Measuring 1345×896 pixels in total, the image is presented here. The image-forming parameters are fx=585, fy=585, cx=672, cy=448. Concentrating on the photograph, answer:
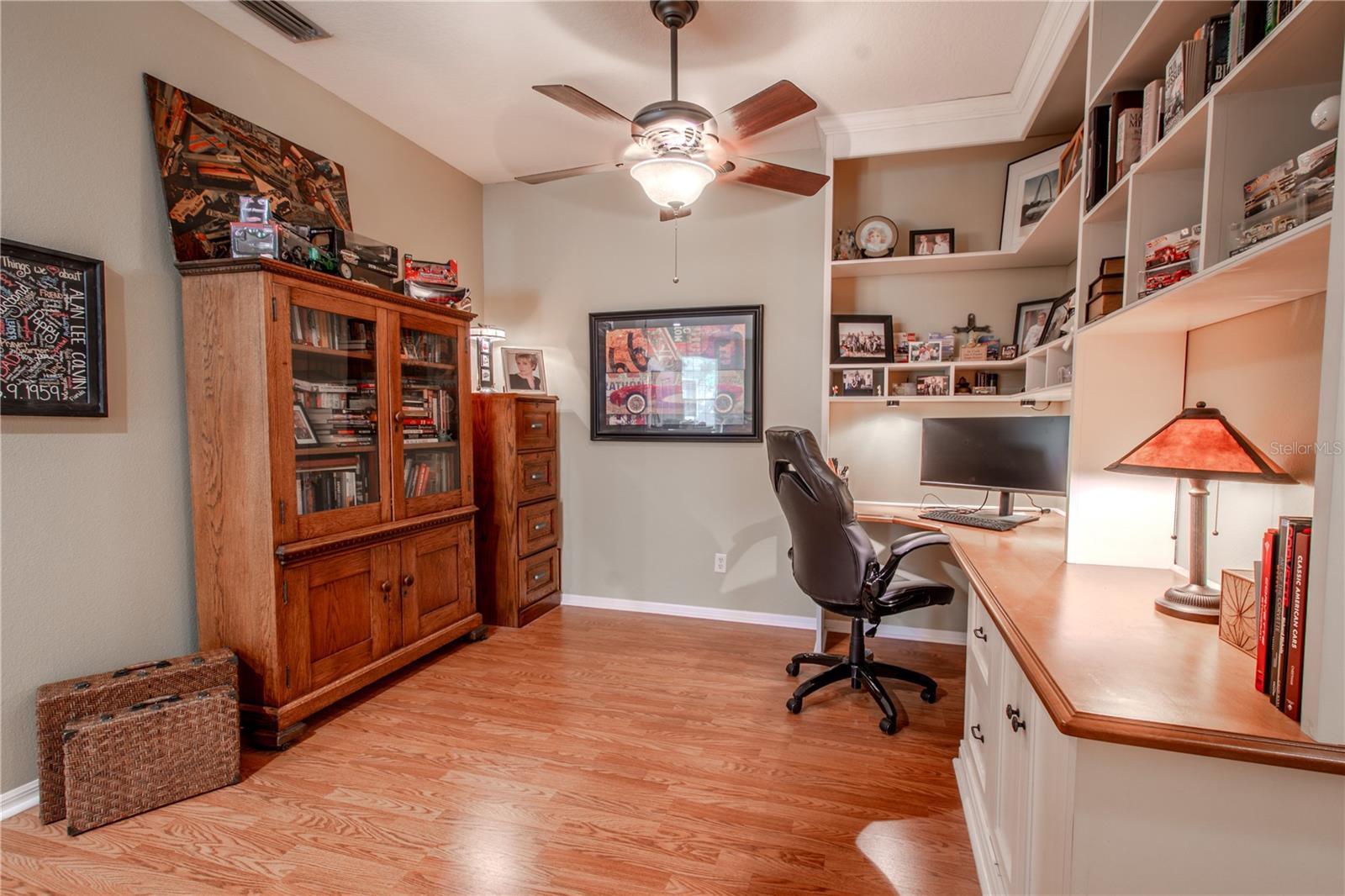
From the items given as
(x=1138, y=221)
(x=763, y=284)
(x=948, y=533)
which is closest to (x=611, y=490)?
(x=763, y=284)

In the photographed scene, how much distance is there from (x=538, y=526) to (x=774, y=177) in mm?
2328

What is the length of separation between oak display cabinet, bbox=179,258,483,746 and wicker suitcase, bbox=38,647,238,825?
0.13 m

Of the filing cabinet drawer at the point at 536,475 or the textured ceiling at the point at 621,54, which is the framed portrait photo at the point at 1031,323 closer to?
the textured ceiling at the point at 621,54

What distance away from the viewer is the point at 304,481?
2219mm

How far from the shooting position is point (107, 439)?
1944 millimetres

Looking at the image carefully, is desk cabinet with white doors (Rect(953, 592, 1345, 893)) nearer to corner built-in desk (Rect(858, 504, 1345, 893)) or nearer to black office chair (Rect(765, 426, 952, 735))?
corner built-in desk (Rect(858, 504, 1345, 893))

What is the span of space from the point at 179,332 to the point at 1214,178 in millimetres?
3045

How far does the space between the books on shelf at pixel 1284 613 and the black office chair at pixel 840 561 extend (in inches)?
45.7

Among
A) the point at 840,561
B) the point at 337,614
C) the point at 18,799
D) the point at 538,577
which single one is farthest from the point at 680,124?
the point at 18,799

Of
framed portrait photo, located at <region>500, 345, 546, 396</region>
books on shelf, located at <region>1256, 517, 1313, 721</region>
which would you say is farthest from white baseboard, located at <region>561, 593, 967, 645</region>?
books on shelf, located at <region>1256, 517, 1313, 721</region>

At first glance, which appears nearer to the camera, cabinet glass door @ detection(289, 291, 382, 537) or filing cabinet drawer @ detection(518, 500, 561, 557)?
cabinet glass door @ detection(289, 291, 382, 537)

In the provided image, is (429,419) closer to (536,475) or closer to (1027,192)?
(536,475)

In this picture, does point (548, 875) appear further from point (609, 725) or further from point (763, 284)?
point (763, 284)

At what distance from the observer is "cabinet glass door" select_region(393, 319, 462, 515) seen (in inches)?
107
